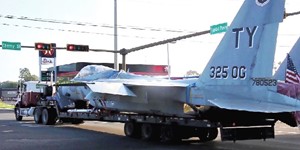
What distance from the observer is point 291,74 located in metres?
16.6

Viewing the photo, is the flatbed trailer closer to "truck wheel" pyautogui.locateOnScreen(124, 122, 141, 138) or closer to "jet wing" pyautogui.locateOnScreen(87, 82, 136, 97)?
"truck wheel" pyautogui.locateOnScreen(124, 122, 141, 138)

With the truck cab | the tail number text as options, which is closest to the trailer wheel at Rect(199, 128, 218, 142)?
the tail number text

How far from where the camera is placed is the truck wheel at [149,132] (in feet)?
57.6

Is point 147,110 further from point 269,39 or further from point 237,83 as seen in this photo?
point 269,39

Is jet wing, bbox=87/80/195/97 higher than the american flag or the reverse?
the reverse

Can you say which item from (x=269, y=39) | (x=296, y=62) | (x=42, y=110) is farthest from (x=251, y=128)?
(x=42, y=110)

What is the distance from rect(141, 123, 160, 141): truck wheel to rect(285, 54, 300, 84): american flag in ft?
16.2

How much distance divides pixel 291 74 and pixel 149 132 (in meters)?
5.46

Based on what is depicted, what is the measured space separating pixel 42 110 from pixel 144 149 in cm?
1358

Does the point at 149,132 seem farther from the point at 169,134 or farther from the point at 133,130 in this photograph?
the point at 169,134

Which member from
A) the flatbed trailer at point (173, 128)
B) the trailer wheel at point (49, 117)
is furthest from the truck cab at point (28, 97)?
the flatbed trailer at point (173, 128)

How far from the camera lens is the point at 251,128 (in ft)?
48.2

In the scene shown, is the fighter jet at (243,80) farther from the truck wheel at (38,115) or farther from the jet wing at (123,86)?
the truck wheel at (38,115)

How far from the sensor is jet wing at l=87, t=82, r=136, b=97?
1652cm
